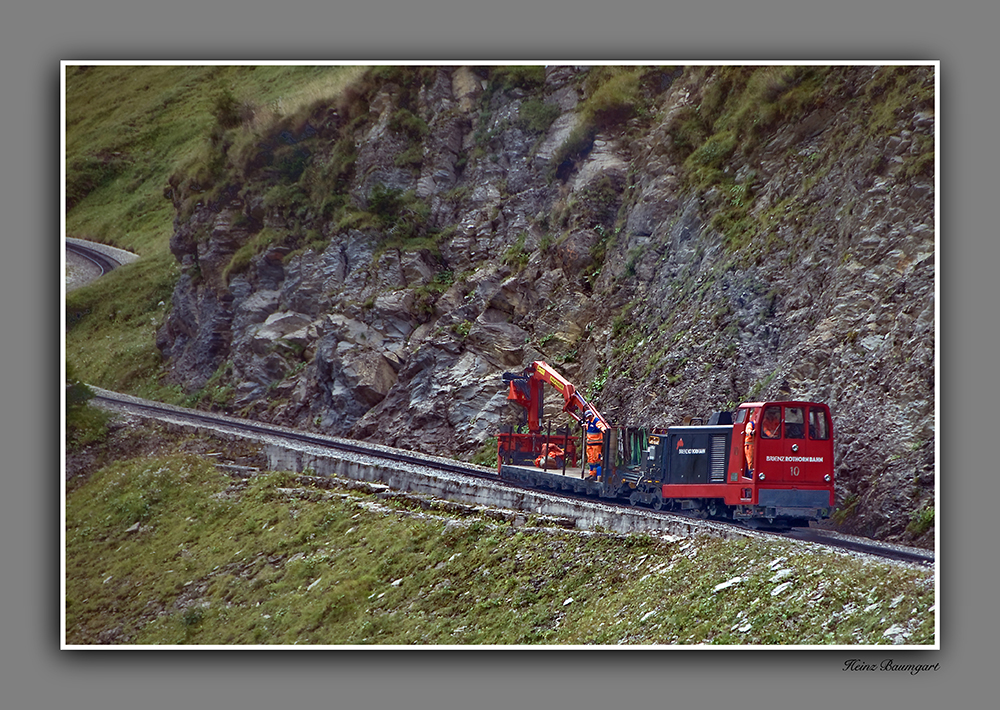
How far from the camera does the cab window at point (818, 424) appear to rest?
15.2m

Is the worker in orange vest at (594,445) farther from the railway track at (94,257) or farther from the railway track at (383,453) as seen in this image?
the railway track at (94,257)

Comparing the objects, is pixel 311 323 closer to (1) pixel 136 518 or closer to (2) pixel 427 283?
(2) pixel 427 283

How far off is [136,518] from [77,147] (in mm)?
7702

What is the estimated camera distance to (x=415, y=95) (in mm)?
28672

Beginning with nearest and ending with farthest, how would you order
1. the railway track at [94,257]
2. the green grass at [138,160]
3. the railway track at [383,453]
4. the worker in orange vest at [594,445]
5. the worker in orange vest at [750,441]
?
the railway track at [383,453], the worker in orange vest at [750,441], the green grass at [138,160], the railway track at [94,257], the worker in orange vest at [594,445]

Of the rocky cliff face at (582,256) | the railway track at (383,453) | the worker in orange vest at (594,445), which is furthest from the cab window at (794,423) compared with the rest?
the worker in orange vest at (594,445)

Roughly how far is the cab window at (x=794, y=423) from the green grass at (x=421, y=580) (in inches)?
96.2

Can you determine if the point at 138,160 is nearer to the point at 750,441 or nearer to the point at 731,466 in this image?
the point at 731,466

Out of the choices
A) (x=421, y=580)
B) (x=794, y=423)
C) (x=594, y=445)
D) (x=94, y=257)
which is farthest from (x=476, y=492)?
(x=94, y=257)

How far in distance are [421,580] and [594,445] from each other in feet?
16.9

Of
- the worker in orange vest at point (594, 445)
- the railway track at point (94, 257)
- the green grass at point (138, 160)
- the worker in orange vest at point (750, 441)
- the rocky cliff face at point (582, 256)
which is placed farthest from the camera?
the worker in orange vest at point (594, 445)

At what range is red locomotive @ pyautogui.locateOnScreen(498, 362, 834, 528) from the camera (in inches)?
589

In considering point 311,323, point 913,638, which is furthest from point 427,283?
point 913,638

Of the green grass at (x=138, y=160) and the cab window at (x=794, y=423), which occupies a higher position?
the green grass at (x=138, y=160)
